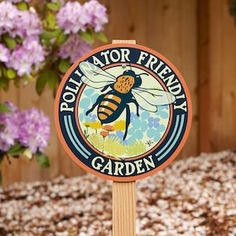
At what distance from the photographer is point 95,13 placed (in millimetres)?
2650

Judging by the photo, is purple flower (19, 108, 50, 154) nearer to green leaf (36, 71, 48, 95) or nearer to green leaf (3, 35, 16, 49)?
green leaf (36, 71, 48, 95)

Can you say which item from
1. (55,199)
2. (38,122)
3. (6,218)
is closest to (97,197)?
(55,199)

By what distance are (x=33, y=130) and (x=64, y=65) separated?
307 mm

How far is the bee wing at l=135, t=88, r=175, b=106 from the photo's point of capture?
1.87 meters

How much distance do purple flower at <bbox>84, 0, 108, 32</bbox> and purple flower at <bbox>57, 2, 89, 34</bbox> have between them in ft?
0.06

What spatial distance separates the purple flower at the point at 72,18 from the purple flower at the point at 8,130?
406mm

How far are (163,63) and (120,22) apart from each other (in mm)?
2425

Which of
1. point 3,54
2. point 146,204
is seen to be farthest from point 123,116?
point 146,204

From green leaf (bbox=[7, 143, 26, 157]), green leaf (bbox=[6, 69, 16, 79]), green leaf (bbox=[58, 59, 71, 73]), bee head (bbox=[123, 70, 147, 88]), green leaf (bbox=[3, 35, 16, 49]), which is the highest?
green leaf (bbox=[3, 35, 16, 49])

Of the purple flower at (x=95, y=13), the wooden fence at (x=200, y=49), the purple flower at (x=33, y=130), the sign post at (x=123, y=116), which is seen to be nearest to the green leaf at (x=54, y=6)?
the purple flower at (x=95, y=13)

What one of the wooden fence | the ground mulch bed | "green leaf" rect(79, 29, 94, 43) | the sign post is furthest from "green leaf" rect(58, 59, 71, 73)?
the wooden fence

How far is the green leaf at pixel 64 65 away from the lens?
2.79 meters

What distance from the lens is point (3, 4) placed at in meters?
2.56

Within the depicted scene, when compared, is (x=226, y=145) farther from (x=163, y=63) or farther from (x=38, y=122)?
(x=163, y=63)
